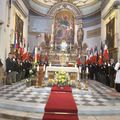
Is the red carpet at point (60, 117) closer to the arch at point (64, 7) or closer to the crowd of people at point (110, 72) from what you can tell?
the crowd of people at point (110, 72)

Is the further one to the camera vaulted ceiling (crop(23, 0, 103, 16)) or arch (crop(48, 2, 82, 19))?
arch (crop(48, 2, 82, 19))

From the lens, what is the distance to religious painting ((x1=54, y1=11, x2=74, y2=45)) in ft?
83.7

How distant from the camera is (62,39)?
2534 cm

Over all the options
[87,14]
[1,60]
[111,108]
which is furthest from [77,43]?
[111,108]

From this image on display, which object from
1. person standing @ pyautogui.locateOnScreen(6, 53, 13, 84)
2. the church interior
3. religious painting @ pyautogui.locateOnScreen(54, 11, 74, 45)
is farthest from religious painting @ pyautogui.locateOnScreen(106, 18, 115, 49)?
person standing @ pyautogui.locateOnScreen(6, 53, 13, 84)

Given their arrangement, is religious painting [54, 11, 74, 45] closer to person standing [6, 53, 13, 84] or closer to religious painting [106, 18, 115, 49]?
religious painting [106, 18, 115, 49]

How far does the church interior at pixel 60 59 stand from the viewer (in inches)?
273

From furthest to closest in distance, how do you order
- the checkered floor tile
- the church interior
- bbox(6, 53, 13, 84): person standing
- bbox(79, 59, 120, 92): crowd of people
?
bbox(6, 53, 13, 84): person standing, bbox(79, 59, 120, 92): crowd of people, the checkered floor tile, the church interior

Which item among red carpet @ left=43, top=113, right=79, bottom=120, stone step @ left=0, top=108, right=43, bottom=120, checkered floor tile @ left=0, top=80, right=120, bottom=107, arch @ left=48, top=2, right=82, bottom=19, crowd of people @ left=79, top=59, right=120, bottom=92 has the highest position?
arch @ left=48, top=2, right=82, bottom=19

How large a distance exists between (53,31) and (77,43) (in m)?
2.79

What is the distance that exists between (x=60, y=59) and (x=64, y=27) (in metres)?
7.46

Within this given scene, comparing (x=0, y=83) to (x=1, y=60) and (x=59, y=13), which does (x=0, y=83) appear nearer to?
(x=1, y=60)

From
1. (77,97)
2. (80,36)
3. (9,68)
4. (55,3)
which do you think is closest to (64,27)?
(80,36)

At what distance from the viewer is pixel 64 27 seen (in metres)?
26.0
